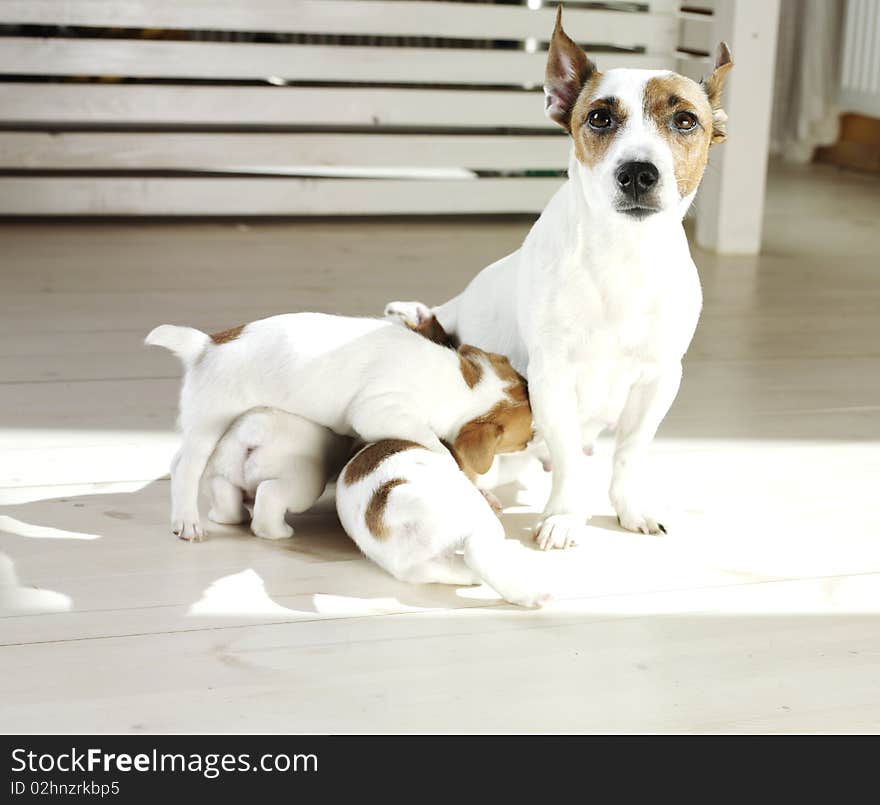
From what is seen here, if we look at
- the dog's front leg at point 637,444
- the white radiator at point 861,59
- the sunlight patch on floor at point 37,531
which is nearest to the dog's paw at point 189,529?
the sunlight patch on floor at point 37,531

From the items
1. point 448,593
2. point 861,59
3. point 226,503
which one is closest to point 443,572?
point 448,593

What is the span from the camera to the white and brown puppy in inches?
66.3

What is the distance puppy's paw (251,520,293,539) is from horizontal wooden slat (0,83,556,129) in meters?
2.51

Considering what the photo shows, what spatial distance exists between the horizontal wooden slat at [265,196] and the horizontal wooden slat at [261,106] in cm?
19

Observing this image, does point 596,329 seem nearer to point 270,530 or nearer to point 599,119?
point 599,119

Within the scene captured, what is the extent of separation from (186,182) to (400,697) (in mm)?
3019

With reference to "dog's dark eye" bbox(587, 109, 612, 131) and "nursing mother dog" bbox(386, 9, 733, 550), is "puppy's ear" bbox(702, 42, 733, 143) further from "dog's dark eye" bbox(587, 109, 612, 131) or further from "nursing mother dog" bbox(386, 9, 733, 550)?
"dog's dark eye" bbox(587, 109, 612, 131)

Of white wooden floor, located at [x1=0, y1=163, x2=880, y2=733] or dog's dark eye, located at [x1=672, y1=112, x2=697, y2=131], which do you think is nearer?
white wooden floor, located at [x1=0, y1=163, x2=880, y2=733]

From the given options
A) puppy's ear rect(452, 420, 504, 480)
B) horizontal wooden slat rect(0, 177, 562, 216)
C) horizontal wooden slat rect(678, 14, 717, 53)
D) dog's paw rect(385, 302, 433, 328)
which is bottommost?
horizontal wooden slat rect(0, 177, 562, 216)

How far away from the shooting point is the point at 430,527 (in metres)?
1.52

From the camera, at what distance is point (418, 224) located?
13.9 feet

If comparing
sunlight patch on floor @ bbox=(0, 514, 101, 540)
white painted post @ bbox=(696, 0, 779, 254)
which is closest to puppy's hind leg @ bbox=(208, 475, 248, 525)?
sunlight patch on floor @ bbox=(0, 514, 101, 540)

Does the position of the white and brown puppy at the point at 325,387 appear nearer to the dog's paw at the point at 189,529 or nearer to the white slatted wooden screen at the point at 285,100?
the dog's paw at the point at 189,529

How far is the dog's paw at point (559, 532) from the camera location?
5.67 feet
